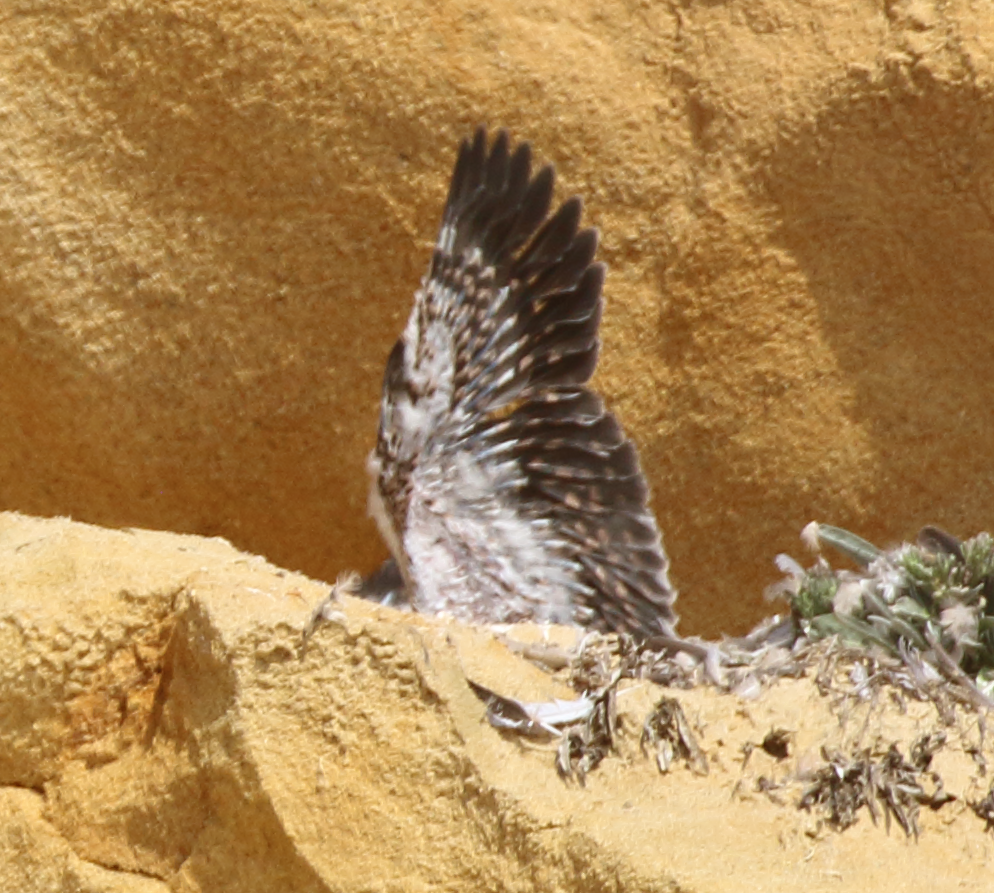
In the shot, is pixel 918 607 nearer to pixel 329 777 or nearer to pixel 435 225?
pixel 329 777

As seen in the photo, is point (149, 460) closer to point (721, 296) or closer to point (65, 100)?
point (65, 100)

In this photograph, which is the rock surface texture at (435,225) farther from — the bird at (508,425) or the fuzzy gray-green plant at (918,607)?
the fuzzy gray-green plant at (918,607)

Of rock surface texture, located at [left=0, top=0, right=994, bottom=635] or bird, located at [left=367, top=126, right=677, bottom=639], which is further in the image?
rock surface texture, located at [left=0, top=0, right=994, bottom=635]

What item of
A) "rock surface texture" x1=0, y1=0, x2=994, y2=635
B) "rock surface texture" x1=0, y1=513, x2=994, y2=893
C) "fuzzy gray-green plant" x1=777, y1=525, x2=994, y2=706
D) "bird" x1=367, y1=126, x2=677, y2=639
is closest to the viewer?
"rock surface texture" x1=0, y1=513, x2=994, y2=893

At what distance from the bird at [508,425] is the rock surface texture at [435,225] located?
2.39ft

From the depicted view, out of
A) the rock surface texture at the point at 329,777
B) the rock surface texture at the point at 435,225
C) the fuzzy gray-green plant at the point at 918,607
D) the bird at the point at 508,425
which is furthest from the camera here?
the rock surface texture at the point at 435,225

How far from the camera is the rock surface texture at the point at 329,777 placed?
2.39 metres

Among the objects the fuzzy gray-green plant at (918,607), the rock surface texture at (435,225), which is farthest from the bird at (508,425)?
the rock surface texture at (435,225)

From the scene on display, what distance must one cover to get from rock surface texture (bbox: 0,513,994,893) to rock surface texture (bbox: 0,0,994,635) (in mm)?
2192

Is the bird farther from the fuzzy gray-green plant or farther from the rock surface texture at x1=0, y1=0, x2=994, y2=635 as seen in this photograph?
the rock surface texture at x1=0, y1=0, x2=994, y2=635

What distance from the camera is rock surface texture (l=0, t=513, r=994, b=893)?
2391mm

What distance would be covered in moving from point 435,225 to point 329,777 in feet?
8.40

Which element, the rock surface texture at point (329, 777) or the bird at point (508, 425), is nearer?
the rock surface texture at point (329, 777)

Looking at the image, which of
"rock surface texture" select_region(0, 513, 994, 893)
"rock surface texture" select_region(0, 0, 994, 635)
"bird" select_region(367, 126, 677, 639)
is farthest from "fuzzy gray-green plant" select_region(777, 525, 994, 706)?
"rock surface texture" select_region(0, 0, 994, 635)
